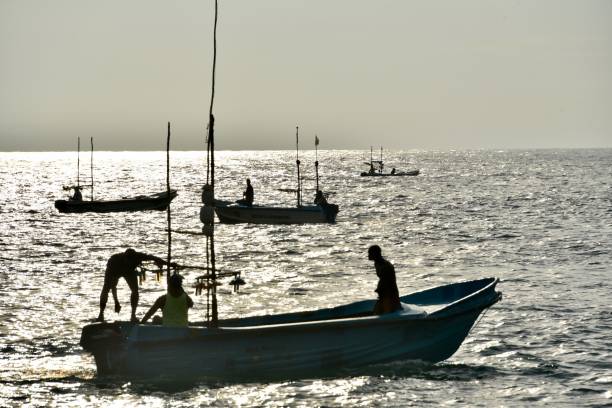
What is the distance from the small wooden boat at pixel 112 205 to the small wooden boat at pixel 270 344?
46.7 meters

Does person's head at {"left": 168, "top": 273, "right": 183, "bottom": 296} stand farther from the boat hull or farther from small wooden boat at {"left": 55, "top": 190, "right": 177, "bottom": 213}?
small wooden boat at {"left": 55, "top": 190, "right": 177, "bottom": 213}

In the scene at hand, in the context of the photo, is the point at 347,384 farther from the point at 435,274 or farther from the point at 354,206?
the point at 354,206

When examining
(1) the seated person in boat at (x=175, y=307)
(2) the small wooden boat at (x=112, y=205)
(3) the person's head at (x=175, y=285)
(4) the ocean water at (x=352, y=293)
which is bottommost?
(4) the ocean water at (x=352, y=293)

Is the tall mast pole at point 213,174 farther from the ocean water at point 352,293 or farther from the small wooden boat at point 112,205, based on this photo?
the small wooden boat at point 112,205

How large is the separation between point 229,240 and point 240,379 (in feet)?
96.0

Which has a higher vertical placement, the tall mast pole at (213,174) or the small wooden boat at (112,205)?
the tall mast pole at (213,174)

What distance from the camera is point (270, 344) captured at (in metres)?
16.0

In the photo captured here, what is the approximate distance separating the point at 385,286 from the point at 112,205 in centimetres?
5010

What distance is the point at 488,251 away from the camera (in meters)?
39.0

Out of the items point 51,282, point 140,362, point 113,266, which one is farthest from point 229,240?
point 140,362

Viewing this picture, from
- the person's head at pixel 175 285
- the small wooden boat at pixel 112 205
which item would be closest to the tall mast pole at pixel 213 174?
the person's head at pixel 175 285

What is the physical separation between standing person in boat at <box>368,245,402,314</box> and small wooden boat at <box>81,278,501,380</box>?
243 mm

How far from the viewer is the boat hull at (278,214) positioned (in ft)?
171

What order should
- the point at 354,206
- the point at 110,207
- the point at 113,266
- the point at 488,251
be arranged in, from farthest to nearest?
the point at 354,206
the point at 110,207
the point at 488,251
the point at 113,266
